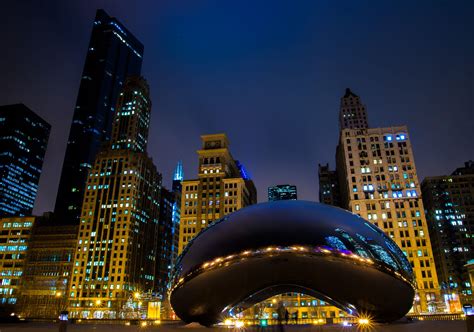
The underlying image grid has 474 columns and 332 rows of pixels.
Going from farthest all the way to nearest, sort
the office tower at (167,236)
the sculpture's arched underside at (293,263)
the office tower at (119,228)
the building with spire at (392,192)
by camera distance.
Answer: the office tower at (167,236)
the office tower at (119,228)
the building with spire at (392,192)
the sculpture's arched underside at (293,263)

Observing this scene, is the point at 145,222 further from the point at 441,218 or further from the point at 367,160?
the point at 441,218

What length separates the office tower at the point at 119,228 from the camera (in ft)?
360

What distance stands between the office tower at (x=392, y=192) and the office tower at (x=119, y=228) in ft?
214

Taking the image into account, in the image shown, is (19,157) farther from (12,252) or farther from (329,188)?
(329,188)

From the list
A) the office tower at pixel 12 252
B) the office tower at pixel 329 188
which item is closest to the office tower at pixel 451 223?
the office tower at pixel 329 188

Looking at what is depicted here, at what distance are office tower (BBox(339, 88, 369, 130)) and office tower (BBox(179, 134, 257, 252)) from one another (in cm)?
4031

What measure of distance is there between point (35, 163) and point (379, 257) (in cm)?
21200

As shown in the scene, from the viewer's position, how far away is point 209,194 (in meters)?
114

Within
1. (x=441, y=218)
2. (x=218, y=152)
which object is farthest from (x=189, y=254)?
(x=441, y=218)

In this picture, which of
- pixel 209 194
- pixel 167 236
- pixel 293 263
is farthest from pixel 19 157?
pixel 293 263

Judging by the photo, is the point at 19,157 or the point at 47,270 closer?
the point at 47,270

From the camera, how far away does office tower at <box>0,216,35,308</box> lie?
11356 centimetres

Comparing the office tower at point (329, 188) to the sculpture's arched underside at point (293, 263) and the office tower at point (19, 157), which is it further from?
the office tower at point (19, 157)

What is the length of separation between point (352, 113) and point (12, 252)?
121m
